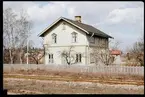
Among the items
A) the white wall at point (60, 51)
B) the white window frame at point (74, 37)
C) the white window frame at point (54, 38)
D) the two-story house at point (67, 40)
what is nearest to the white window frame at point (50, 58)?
the two-story house at point (67, 40)

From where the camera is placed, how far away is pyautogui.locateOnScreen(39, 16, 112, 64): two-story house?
33.9 meters

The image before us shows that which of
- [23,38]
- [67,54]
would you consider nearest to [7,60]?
[23,38]

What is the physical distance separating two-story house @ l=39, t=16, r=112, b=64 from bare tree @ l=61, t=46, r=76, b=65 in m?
0.18

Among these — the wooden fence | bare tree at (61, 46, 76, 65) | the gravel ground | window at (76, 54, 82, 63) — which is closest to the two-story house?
window at (76, 54, 82, 63)

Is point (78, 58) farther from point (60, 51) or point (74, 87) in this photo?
point (74, 87)

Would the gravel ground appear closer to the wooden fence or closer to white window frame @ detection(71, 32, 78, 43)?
the wooden fence

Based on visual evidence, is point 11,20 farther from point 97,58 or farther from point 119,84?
point 119,84

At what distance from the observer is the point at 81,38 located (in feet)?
112

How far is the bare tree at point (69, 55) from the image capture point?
112 ft

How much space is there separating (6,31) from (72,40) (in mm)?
13786

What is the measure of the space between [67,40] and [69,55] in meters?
1.92

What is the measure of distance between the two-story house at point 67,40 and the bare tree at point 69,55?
0.60 ft

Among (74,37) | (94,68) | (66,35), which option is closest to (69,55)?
(74,37)

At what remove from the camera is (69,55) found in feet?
112
